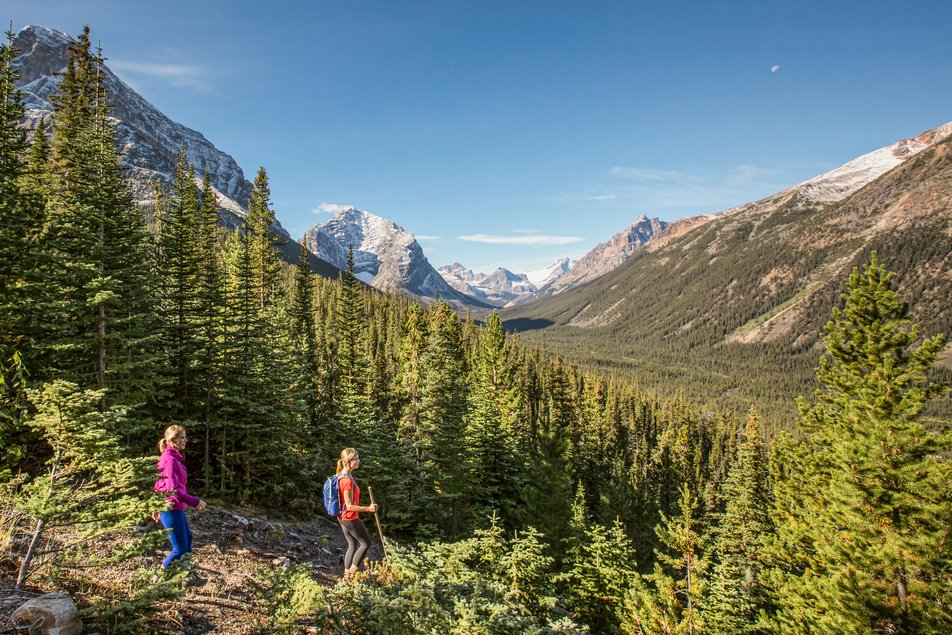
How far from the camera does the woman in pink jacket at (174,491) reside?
23.7 ft

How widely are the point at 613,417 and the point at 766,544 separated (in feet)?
169

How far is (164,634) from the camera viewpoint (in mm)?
6176

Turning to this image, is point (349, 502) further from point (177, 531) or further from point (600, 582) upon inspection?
point (600, 582)

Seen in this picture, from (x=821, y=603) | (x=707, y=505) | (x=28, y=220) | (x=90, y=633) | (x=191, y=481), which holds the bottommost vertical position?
(x=707, y=505)

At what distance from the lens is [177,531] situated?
750 cm

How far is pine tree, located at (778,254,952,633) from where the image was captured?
43.5 ft

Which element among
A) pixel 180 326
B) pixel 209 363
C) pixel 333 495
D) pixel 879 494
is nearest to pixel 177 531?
pixel 333 495

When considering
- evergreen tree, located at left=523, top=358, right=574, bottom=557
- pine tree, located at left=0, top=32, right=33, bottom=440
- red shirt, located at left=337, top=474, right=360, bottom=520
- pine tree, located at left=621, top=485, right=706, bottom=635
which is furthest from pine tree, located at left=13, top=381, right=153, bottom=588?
evergreen tree, located at left=523, top=358, right=574, bottom=557

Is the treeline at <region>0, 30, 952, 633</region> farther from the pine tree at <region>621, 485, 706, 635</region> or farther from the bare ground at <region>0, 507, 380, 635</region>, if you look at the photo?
the bare ground at <region>0, 507, 380, 635</region>

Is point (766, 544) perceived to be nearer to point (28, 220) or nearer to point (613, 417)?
point (28, 220)

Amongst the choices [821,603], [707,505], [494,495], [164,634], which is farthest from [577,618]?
[707,505]

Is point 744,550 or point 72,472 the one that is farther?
point 744,550

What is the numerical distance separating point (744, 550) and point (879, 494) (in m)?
24.9

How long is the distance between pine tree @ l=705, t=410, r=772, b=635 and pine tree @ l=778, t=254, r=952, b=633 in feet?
6.84
